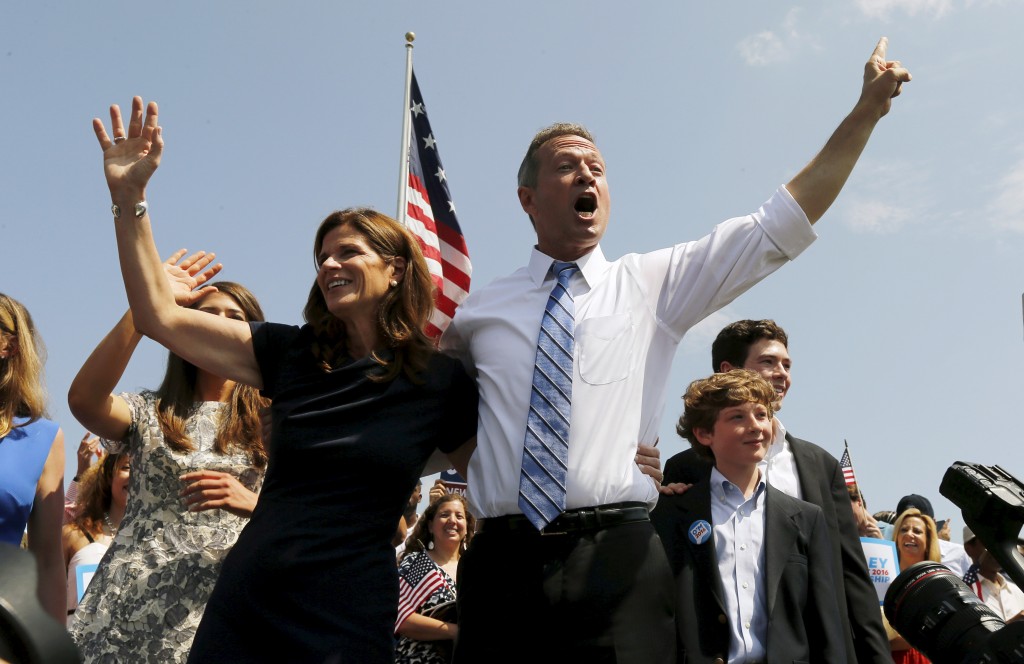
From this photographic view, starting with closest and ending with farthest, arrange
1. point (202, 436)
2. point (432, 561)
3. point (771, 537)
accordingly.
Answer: point (202, 436) → point (771, 537) → point (432, 561)

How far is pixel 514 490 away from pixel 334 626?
0.65 m

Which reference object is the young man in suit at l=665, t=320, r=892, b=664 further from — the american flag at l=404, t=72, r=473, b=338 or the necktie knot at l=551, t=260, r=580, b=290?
the american flag at l=404, t=72, r=473, b=338

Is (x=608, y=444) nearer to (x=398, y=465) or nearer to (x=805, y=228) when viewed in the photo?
(x=398, y=465)

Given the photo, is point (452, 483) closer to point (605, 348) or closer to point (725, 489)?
point (725, 489)

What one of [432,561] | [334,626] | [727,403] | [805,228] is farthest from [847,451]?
[334,626]

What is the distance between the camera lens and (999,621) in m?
2.46

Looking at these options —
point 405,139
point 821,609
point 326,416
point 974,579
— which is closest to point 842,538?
point 821,609

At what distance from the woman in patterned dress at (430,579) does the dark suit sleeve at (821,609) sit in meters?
2.25

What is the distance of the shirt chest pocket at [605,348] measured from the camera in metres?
3.18

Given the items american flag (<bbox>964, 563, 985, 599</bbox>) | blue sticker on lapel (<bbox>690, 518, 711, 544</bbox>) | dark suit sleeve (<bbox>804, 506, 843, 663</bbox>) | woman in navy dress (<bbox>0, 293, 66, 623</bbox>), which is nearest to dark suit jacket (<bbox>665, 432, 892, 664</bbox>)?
dark suit sleeve (<bbox>804, 506, 843, 663</bbox>)

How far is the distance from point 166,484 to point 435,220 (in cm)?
756

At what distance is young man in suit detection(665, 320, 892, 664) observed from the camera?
170 inches

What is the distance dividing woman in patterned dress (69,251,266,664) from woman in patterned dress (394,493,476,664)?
2319mm

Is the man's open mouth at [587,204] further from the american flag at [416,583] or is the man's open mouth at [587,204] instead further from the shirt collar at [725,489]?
the american flag at [416,583]
